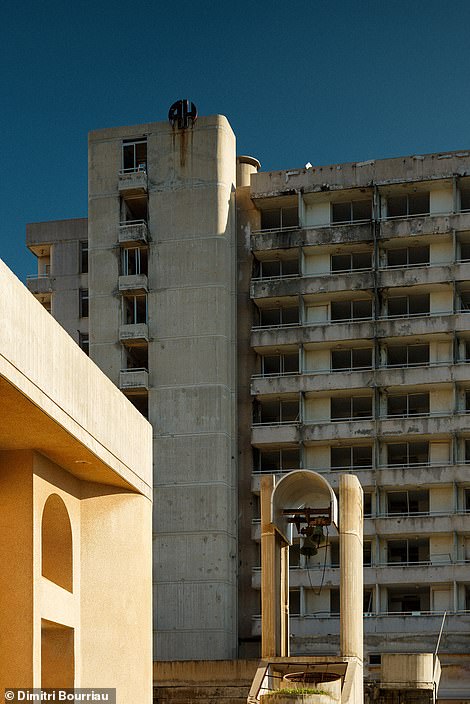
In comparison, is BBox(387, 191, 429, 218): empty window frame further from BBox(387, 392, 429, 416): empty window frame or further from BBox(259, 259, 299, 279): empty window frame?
BBox(387, 392, 429, 416): empty window frame

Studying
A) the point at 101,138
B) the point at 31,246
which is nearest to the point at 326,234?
the point at 101,138

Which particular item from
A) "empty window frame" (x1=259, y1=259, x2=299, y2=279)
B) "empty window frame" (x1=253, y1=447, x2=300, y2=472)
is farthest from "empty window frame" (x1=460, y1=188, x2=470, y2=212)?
"empty window frame" (x1=253, y1=447, x2=300, y2=472)

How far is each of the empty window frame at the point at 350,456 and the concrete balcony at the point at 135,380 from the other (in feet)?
33.5

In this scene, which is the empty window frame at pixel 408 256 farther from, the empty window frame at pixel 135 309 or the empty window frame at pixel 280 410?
the empty window frame at pixel 135 309

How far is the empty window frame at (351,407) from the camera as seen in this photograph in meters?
65.1

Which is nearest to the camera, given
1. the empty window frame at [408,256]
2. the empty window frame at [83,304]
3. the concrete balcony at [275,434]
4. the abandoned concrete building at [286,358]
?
the abandoned concrete building at [286,358]

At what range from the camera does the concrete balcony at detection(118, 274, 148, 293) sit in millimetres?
64500

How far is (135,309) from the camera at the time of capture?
2596 inches

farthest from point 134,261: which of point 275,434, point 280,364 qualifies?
point 275,434

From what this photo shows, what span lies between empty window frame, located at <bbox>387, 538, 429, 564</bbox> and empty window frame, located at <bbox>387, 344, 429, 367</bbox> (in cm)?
898

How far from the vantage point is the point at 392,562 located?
63656mm

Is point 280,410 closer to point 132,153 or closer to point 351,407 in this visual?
point 351,407

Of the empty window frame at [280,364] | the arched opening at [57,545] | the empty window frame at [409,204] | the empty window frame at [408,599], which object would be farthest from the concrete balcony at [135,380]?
the arched opening at [57,545]

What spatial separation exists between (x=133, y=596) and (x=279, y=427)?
37.6 m
